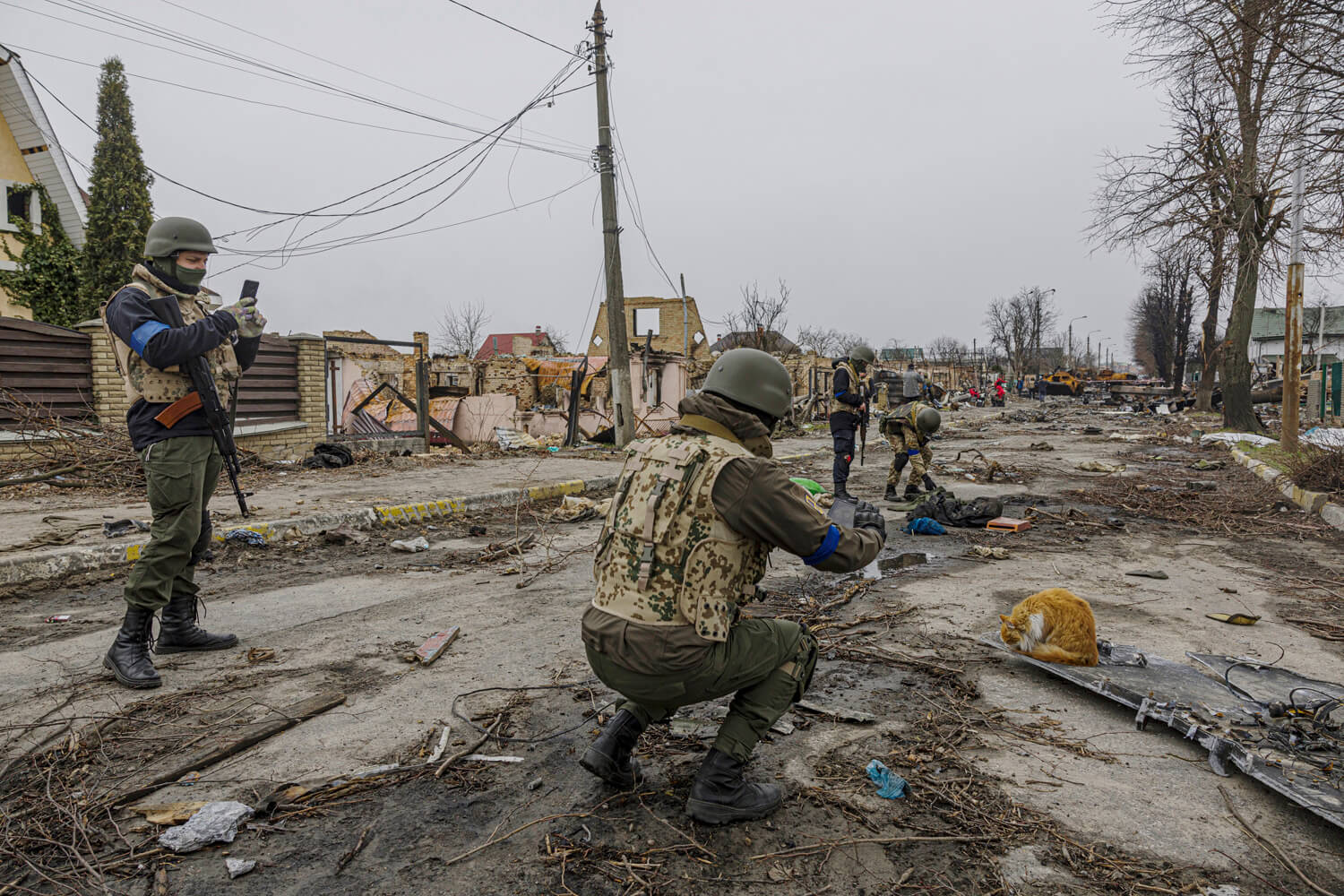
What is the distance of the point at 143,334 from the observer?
11.5 feet

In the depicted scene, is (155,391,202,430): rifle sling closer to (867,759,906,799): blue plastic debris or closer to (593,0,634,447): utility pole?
(867,759,906,799): blue plastic debris

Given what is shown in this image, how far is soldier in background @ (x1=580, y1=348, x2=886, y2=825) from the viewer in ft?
7.35

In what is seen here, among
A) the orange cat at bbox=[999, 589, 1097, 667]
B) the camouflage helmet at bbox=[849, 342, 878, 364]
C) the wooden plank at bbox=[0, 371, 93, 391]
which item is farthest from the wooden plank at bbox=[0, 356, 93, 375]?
the orange cat at bbox=[999, 589, 1097, 667]

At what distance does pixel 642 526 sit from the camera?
2.27 meters

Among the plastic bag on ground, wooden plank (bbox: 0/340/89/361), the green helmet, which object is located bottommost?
the plastic bag on ground

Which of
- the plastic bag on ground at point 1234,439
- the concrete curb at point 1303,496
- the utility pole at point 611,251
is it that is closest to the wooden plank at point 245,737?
the concrete curb at point 1303,496

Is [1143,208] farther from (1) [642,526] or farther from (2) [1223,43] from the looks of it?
(1) [642,526]

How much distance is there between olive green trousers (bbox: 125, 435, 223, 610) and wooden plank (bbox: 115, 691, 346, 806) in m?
0.97

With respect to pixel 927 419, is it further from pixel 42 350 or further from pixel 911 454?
pixel 42 350

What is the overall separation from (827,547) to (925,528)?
5365 millimetres

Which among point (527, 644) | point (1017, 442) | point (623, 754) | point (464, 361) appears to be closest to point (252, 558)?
point (527, 644)

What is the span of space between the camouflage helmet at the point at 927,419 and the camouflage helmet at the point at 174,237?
23.5 ft

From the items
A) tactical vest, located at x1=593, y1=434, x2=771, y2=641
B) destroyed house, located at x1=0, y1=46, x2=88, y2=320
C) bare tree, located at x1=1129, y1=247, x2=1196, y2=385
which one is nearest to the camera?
tactical vest, located at x1=593, y1=434, x2=771, y2=641

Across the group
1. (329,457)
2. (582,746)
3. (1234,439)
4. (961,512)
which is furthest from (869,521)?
(1234,439)
